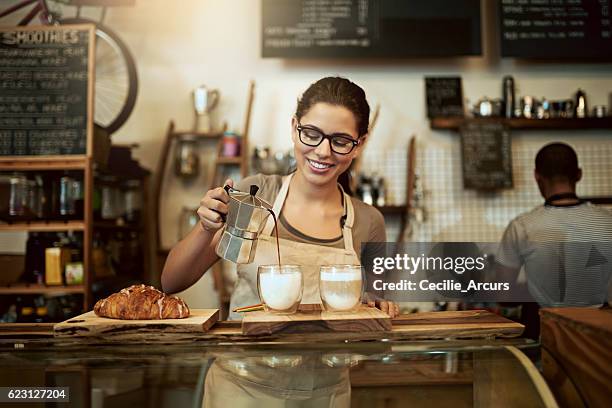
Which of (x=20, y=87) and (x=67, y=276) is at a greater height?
(x=20, y=87)

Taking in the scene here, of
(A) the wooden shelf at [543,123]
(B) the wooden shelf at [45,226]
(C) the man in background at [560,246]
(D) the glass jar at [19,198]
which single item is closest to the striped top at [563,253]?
(C) the man in background at [560,246]

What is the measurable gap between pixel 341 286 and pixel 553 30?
320 centimetres

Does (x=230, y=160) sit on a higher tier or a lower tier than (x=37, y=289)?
higher

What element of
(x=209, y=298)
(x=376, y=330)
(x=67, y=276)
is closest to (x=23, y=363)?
(x=376, y=330)

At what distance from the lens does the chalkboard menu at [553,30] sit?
3.79 m

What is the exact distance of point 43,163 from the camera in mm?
2854

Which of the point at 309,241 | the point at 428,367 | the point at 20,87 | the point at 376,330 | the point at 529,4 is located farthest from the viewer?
the point at 529,4

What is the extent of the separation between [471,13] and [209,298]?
249cm

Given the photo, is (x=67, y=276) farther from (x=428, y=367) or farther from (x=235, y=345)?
(x=428, y=367)

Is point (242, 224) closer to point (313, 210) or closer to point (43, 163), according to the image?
point (313, 210)

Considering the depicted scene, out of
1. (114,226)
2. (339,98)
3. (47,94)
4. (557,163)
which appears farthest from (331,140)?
(114,226)

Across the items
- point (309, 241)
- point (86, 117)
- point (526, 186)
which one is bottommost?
point (309, 241)

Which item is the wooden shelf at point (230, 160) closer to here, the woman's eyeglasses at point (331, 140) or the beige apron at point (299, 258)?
the beige apron at point (299, 258)

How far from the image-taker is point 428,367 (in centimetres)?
107
